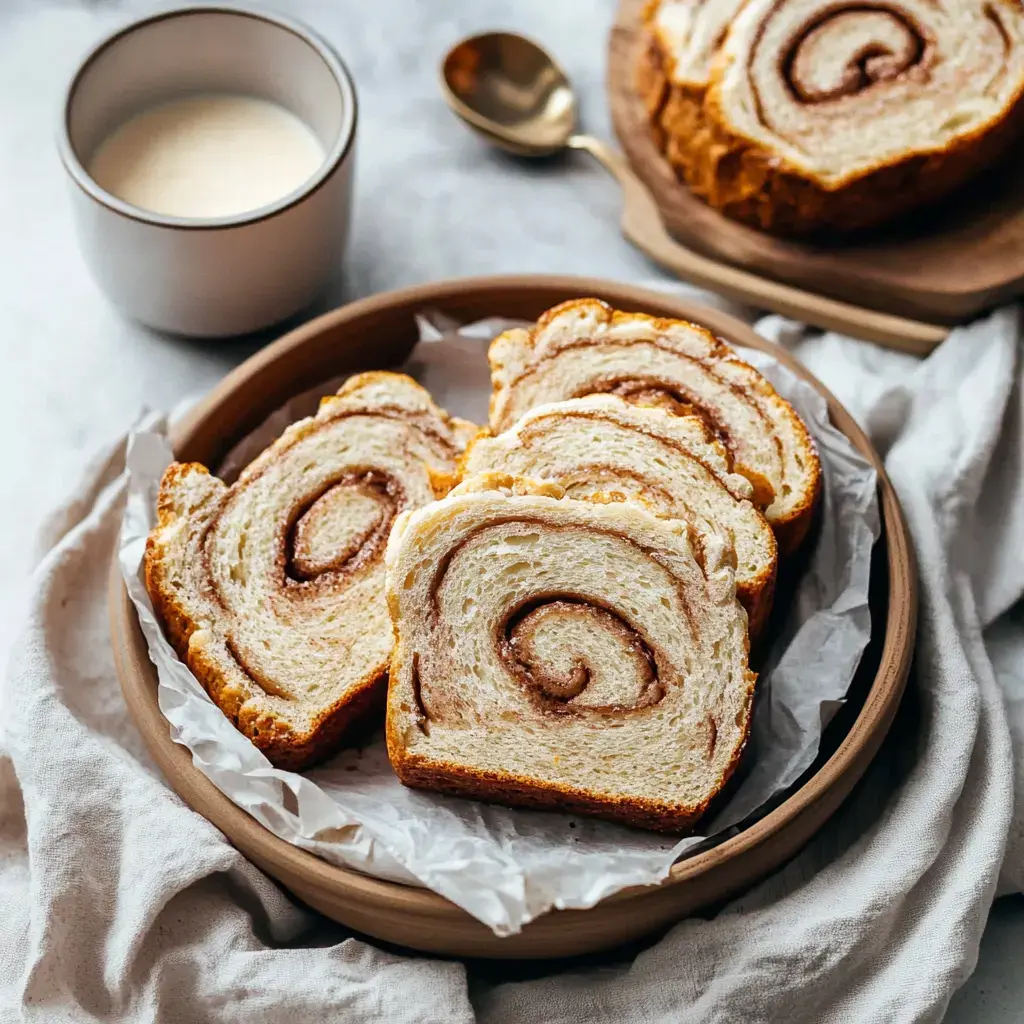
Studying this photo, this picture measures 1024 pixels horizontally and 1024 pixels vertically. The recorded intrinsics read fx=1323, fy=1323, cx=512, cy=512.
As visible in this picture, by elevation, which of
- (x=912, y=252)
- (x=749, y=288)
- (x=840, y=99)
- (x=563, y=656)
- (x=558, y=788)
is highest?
(x=840, y=99)

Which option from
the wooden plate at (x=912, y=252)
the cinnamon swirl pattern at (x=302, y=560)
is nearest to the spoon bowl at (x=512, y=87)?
the wooden plate at (x=912, y=252)

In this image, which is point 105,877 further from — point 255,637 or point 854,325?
point 854,325

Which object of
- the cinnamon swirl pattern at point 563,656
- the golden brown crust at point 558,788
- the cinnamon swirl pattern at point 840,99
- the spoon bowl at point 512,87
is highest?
the cinnamon swirl pattern at point 840,99

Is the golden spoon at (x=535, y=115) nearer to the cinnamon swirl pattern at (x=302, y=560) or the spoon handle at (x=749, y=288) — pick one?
the spoon handle at (x=749, y=288)

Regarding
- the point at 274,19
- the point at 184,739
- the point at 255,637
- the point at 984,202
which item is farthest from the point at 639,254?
the point at 184,739

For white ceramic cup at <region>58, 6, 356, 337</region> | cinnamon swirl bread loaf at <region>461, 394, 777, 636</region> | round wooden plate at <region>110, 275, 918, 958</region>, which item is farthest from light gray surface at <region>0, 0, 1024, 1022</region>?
cinnamon swirl bread loaf at <region>461, 394, 777, 636</region>

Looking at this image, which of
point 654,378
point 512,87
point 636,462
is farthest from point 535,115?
point 636,462

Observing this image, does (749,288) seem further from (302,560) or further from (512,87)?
(302,560)

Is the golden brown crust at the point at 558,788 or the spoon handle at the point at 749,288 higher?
the spoon handle at the point at 749,288
